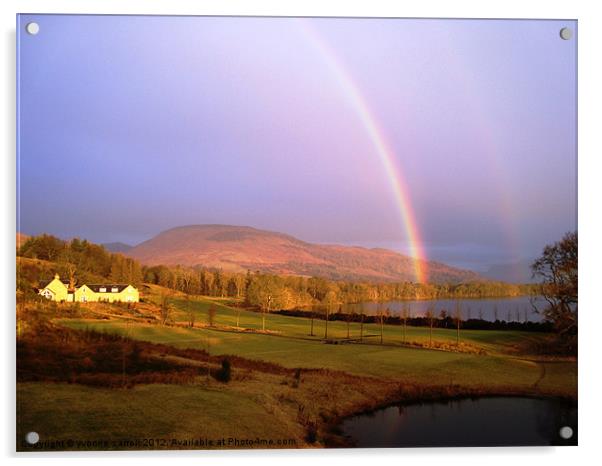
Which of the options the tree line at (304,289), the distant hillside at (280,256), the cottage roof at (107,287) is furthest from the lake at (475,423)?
the cottage roof at (107,287)

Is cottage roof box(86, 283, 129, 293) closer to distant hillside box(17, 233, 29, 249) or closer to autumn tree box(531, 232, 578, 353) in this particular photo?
distant hillside box(17, 233, 29, 249)

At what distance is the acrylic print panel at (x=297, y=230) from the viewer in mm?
5043

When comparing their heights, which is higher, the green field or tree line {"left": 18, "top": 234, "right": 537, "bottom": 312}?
tree line {"left": 18, "top": 234, "right": 537, "bottom": 312}

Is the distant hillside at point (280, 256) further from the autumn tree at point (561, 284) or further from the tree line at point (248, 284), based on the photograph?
the autumn tree at point (561, 284)

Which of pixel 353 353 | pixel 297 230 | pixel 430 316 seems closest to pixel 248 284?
pixel 297 230

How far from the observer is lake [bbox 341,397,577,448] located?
5227 millimetres

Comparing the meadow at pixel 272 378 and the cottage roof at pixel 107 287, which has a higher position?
the cottage roof at pixel 107 287

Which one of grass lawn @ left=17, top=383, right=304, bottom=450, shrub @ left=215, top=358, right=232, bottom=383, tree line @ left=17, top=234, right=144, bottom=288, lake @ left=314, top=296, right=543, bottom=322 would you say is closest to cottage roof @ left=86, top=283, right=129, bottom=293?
tree line @ left=17, top=234, right=144, bottom=288

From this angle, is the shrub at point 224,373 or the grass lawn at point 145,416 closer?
the grass lawn at point 145,416

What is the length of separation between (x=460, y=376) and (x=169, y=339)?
299cm

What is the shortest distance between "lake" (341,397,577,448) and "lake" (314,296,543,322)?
2.75 ft
